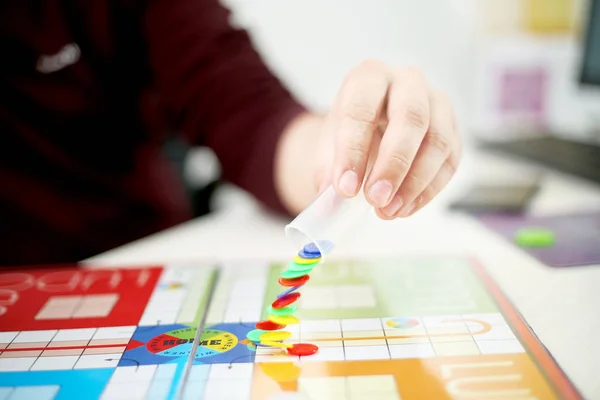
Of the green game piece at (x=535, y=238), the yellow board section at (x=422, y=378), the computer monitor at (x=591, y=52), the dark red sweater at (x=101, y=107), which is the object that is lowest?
the yellow board section at (x=422, y=378)

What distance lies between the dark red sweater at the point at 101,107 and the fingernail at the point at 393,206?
0.78 ft

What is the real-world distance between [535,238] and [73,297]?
1.41 feet

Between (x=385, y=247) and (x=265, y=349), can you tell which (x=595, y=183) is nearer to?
(x=385, y=247)

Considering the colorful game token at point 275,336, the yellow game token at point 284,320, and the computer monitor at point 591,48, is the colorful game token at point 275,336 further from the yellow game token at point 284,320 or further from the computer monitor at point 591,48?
the computer monitor at point 591,48

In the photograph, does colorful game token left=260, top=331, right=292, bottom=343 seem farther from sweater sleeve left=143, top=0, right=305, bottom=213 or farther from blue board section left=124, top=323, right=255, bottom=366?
sweater sleeve left=143, top=0, right=305, bottom=213

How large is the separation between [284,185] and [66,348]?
30cm

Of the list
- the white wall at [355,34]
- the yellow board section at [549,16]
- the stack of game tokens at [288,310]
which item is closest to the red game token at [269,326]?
the stack of game tokens at [288,310]

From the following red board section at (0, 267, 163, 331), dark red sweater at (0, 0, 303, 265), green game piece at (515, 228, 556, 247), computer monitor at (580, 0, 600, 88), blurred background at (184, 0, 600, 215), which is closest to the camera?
red board section at (0, 267, 163, 331)

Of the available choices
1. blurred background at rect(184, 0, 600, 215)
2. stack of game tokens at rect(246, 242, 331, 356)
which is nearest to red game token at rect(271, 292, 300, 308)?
stack of game tokens at rect(246, 242, 331, 356)

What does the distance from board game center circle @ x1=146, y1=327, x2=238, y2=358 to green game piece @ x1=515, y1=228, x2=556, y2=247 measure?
325 millimetres

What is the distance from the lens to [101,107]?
30.1 inches

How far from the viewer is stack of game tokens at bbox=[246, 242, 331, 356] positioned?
0.39 meters

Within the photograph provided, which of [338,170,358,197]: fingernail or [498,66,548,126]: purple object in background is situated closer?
[338,170,358,197]: fingernail

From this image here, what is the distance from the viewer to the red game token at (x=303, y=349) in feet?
1.26
